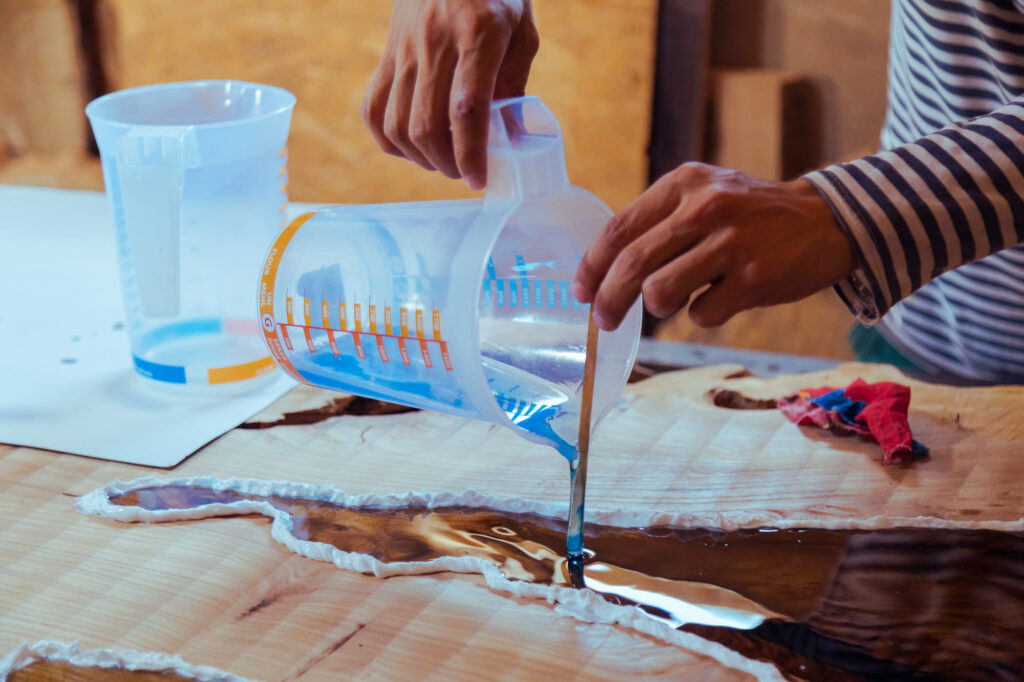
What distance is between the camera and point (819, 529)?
0.73 metres

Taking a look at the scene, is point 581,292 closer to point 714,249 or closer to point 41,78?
point 714,249

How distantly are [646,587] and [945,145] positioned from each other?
14.2 inches

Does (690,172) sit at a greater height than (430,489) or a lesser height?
greater

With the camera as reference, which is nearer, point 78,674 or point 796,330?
point 78,674

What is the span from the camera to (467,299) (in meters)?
0.61

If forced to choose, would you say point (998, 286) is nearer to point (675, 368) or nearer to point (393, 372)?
point (675, 368)

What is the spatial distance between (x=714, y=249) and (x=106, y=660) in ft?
1.50

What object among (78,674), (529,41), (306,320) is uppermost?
(529,41)

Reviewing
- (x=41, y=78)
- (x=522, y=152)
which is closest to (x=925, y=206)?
(x=522, y=152)

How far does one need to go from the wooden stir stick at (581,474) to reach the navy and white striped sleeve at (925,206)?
0.56 ft

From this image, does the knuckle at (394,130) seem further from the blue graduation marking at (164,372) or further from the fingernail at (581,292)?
the blue graduation marking at (164,372)

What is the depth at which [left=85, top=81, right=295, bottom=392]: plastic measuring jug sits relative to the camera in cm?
89

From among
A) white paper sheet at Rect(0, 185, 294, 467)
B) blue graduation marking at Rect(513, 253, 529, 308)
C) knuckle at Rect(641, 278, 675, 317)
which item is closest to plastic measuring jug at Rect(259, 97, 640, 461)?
blue graduation marking at Rect(513, 253, 529, 308)

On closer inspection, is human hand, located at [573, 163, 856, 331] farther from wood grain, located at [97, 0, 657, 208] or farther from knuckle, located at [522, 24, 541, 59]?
wood grain, located at [97, 0, 657, 208]
